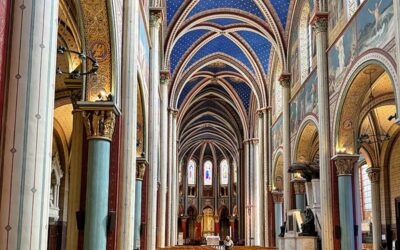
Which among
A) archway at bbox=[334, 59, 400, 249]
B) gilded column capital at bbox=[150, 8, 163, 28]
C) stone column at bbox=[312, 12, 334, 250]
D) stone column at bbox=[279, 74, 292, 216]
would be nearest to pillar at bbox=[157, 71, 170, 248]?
stone column at bbox=[279, 74, 292, 216]

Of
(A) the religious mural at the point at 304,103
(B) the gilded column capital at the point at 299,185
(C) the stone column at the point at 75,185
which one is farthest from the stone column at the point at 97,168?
(B) the gilded column capital at the point at 299,185

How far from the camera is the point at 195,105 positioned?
42.0m

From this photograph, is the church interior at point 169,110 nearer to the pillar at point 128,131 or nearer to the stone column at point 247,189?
the pillar at point 128,131

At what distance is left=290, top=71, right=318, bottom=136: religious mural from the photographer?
18.5 metres

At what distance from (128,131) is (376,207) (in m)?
16.7

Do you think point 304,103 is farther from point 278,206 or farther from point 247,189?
point 247,189

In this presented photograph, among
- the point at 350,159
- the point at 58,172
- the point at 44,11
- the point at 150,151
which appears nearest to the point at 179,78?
the point at 58,172

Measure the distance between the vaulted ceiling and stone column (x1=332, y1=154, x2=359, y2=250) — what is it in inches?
358

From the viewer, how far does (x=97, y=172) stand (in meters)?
9.97

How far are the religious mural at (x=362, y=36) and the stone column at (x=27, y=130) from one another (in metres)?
8.80

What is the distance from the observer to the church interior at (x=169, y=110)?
5.03 meters

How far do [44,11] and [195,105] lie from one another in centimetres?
3681

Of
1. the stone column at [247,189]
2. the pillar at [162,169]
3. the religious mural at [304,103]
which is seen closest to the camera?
the religious mural at [304,103]

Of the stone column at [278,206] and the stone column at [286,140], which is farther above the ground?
the stone column at [286,140]
